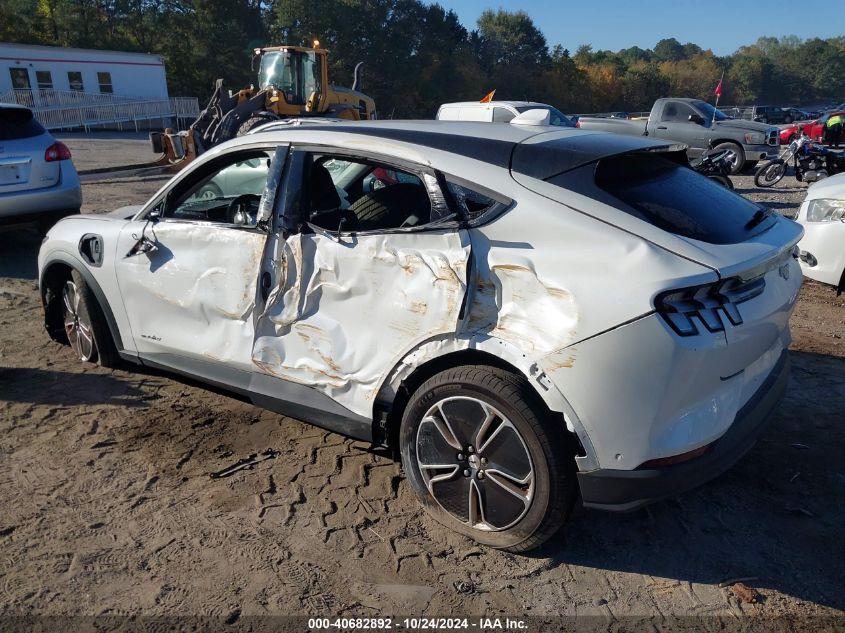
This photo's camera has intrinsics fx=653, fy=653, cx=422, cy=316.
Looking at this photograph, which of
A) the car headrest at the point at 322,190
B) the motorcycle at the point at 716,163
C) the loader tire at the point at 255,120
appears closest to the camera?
the car headrest at the point at 322,190

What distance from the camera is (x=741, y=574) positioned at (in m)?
2.66

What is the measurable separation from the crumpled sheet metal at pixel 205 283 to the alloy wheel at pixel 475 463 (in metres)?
1.18

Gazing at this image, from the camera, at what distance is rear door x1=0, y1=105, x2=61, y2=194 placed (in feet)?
23.6


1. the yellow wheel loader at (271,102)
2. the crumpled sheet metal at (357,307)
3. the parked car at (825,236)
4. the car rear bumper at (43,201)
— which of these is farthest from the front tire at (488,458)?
the yellow wheel loader at (271,102)

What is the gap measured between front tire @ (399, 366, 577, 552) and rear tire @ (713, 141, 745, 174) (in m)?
15.1

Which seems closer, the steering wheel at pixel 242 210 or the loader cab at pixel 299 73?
the steering wheel at pixel 242 210

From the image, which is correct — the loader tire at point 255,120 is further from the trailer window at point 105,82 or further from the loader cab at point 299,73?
the trailer window at point 105,82

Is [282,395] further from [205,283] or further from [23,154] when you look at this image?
[23,154]

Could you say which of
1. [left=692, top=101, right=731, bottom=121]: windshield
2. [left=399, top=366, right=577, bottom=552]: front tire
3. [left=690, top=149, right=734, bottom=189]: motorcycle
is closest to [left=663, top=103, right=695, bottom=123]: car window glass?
[left=692, top=101, right=731, bottom=121]: windshield

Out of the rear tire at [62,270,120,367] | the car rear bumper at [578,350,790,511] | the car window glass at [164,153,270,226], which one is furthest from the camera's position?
the rear tire at [62,270,120,367]

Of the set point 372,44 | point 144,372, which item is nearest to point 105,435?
point 144,372

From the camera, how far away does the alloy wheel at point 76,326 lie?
449 cm

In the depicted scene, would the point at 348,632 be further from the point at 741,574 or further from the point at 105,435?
the point at 105,435

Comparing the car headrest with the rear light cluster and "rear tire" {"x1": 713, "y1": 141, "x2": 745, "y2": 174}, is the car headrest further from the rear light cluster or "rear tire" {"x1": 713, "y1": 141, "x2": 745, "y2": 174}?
"rear tire" {"x1": 713, "y1": 141, "x2": 745, "y2": 174}
